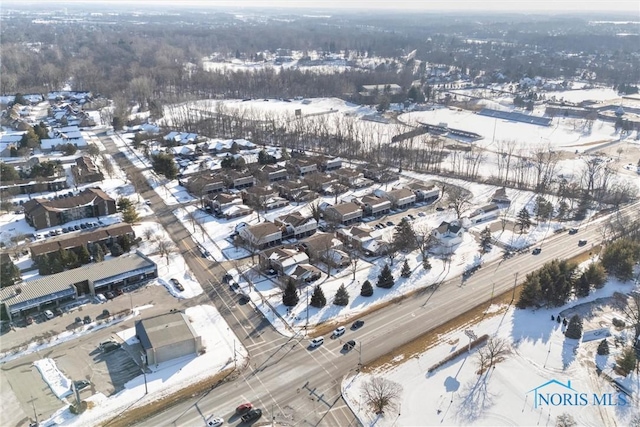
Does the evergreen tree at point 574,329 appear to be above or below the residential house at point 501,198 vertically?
below

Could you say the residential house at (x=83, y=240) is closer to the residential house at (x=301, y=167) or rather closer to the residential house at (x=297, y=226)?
the residential house at (x=297, y=226)

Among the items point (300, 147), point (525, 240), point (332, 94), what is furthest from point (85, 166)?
point (332, 94)

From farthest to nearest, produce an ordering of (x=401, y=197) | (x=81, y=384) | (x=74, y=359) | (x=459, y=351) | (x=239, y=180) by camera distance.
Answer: (x=239, y=180), (x=401, y=197), (x=459, y=351), (x=74, y=359), (x=81, y=384)

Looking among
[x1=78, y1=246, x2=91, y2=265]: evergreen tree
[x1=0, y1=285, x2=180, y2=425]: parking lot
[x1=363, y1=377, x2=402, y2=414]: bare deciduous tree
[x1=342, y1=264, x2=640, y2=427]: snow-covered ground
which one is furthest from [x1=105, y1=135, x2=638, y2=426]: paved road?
[x1=78, y1=246, x2=91, y2=265]: evergreen tree

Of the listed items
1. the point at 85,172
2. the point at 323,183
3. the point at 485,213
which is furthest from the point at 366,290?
the point at 85,172

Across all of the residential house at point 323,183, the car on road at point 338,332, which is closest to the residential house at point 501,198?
the residential house at point 323,183

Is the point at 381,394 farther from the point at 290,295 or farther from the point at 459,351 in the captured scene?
the point at 290,295
